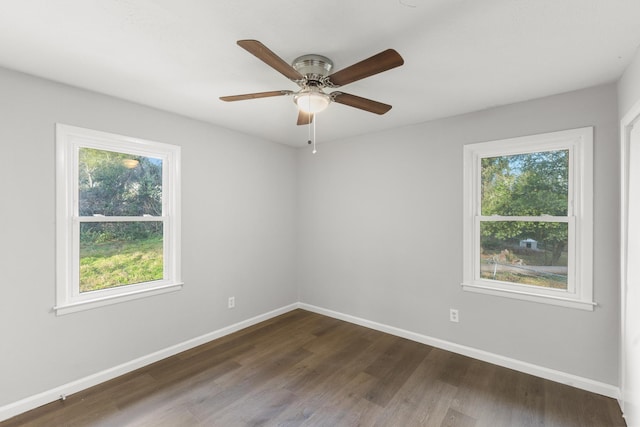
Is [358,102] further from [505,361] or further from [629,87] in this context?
[505,361]

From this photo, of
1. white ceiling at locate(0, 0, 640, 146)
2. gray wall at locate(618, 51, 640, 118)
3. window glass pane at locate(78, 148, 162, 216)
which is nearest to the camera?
white ceiling at locate(0, 0, 640, 146)

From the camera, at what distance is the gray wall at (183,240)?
205 centimetres

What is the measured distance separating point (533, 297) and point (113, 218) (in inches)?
149

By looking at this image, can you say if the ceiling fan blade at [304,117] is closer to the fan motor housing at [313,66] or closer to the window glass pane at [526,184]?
the fan motor housing at [313,66]

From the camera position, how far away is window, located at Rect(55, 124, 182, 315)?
229 centimetres

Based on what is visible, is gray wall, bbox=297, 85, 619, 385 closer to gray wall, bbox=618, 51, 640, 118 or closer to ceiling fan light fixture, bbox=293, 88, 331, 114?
gray wall, bbox=618, 51, 640, 118

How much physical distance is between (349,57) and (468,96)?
4.07 feet

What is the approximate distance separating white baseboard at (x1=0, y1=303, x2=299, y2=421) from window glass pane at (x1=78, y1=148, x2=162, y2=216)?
4.39 ft

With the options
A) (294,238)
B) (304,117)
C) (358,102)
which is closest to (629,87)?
(358,102)

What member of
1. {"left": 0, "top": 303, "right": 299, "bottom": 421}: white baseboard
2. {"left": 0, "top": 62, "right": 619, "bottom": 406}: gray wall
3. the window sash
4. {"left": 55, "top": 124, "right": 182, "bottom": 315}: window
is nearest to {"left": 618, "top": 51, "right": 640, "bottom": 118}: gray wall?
{"left": 0, "top": 62, "right": 619, "bottom": 406}: gray wall

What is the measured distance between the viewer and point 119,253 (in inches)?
105

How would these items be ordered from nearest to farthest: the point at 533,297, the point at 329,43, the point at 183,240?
the point at 329,43 → the point at 533,297 → the point at 183,240

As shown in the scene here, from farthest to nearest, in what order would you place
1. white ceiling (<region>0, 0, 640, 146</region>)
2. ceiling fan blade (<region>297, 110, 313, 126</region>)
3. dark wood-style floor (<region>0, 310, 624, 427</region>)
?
ceiling fan blade (<region>297, 110, 313, 126</region>)
dark wood-style floor (<region>0, 310, 624, 427</region>)
white ceiling (<region>0, 0, 640, 146</region>)

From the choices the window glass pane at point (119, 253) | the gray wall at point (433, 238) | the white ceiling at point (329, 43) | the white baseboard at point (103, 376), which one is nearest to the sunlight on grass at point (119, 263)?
the window glass pane at point (119, 253)
